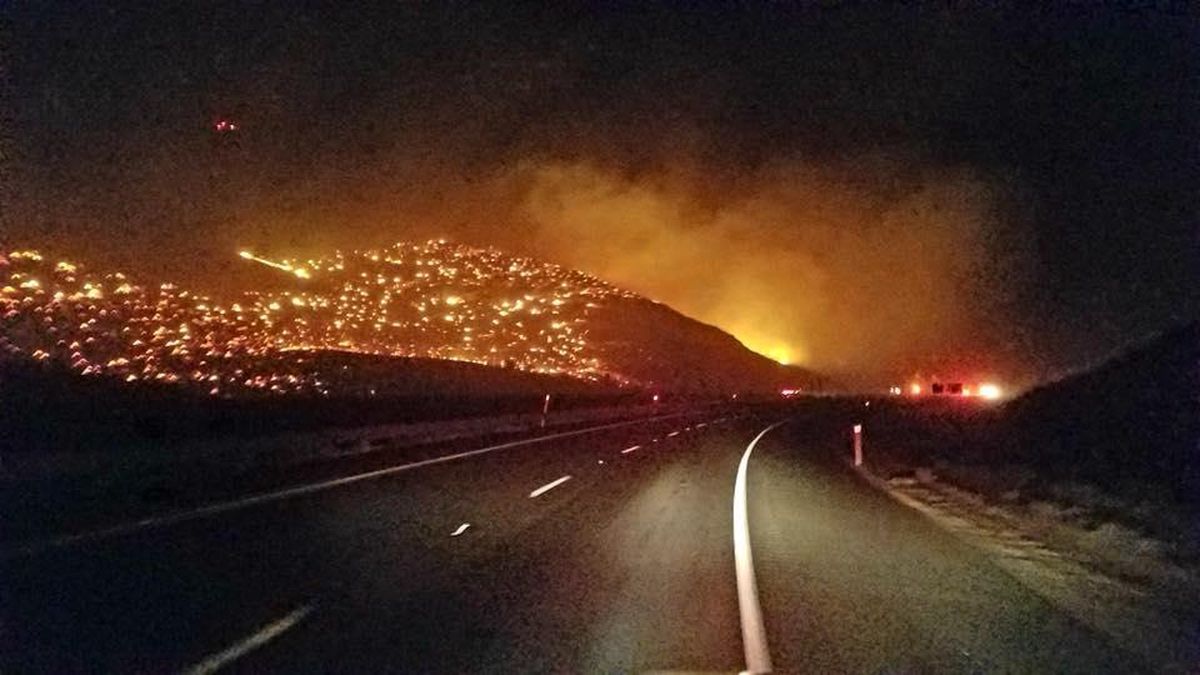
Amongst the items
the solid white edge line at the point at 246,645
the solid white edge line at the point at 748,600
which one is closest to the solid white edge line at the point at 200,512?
the solid white edge line at the point at 246,645

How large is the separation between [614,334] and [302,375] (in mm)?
142265

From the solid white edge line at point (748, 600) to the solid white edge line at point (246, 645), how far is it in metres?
3.55

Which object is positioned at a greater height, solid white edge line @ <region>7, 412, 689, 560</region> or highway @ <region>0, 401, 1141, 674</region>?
solid white edge line @ <region>7, 412, 689, 560</region>

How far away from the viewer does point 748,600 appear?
11047 millimetres

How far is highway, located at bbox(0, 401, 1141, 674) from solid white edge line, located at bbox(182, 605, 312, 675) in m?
0.03

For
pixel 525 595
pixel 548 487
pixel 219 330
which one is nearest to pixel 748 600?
pixel 525 595

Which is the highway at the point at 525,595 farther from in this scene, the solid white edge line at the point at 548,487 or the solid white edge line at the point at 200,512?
the solid white edge line at the point at 548,487

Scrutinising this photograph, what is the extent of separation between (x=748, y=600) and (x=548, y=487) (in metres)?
12.6

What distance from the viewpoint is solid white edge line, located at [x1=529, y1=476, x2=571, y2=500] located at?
2189 cm

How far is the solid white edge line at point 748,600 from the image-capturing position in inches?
338

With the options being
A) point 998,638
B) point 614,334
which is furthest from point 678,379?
point 998,638

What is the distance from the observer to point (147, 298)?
64312 mm

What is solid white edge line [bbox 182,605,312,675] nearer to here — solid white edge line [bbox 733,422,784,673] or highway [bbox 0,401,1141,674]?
highway [bbox 0,401,1141,674]

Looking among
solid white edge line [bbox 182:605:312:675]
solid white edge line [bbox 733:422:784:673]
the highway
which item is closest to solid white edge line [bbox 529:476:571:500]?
the highway
